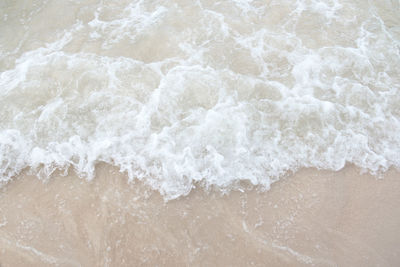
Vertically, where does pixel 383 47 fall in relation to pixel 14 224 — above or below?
below

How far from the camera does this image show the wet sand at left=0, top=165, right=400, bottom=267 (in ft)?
9.34

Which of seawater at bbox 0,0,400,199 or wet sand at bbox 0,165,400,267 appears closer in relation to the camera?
wet sand at bbox 0,165,400,267

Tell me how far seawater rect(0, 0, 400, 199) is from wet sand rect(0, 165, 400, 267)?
0.60 feet

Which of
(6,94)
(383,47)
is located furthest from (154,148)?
(383,47)

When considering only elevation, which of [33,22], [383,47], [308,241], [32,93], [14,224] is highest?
[33,22]

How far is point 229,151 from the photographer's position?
3422 mm

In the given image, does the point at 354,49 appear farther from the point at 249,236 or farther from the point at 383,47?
the point at 249,236

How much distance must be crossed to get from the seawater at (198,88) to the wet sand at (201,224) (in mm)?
181

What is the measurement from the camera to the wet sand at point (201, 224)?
2.85m

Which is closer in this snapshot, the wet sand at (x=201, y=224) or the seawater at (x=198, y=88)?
the wet sand at (x=201, y=224)

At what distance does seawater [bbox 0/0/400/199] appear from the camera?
11.1 ft

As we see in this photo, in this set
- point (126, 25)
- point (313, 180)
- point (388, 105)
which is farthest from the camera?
point (126, 25)

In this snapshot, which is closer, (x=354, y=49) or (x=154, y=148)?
(x=154, y=148)

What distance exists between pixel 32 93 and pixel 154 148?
1929mm
